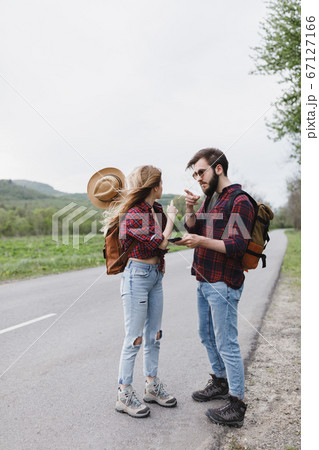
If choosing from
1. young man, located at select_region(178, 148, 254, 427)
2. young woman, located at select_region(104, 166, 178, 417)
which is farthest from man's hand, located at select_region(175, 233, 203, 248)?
young woman, located at select_region(104, 166, 178, 417)

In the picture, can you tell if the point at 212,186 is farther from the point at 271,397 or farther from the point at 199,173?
the point at 271,397

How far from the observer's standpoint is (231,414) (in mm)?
2760

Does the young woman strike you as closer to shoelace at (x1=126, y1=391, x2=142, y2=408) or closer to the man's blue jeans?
shoelace at (x1=126, y1=391, x2=142, y2=408)

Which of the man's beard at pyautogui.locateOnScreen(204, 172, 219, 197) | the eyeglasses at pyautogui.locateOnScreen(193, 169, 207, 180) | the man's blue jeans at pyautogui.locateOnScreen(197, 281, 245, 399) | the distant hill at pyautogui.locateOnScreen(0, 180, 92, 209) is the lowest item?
the man's blue jeans at pyautogui.locateOnScreen(197, 281, 245, 399)

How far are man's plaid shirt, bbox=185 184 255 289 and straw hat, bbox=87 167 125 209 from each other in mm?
727

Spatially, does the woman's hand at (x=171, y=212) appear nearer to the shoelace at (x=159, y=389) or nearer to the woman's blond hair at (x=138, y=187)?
the woman's blond hair at (x=138, y=187)

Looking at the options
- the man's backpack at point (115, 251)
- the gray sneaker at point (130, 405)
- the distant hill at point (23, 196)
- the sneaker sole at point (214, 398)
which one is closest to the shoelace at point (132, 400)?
the gray sneaker at point (130, 405)

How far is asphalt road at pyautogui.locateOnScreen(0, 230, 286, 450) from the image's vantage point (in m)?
2.60

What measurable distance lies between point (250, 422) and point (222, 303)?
2.84 feet

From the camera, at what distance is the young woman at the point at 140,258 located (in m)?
2.82

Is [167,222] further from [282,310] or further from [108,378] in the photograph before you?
[282,310]

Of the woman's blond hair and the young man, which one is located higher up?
the woman's blond hair

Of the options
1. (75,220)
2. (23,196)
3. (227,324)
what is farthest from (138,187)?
(23,196)

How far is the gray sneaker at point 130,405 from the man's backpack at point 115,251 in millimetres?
896
